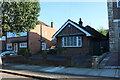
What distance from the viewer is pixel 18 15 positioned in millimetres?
13117

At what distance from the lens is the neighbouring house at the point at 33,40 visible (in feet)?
83.5

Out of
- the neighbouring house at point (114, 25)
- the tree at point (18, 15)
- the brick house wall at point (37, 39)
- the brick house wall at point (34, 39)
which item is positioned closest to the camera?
the tree at point (18, 15)

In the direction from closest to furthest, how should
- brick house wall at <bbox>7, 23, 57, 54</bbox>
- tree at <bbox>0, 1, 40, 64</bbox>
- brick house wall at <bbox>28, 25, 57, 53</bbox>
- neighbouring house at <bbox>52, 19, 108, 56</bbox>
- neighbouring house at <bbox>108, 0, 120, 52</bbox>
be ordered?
tree at <bbox>0, 1, 40, 64</bbox>
neighbouring house at <bbox>108, 0, 120, 52</bbox>
neighbouring house at <bbox>52, 19, 108, 56</bbox>
brick house wall at <bbox>7, 23, 57, 54</bbox>
brick house wall at <bbox>28, 25, 57, 53</bbox>

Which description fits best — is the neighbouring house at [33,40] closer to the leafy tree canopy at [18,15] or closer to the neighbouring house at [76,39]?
the neighbouring house at [76,39]

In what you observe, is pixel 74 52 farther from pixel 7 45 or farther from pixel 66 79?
pixel 7 45

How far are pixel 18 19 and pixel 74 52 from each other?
9303 millimetres

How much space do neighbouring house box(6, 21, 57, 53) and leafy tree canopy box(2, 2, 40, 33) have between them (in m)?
10.0

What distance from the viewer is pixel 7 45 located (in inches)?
1211

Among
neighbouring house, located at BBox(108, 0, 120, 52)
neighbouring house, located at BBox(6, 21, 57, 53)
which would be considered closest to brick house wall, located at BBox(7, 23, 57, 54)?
neighbouring house, located at BBox(6, 21, 57, 53)

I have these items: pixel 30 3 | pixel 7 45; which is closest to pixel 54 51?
pixel 30 3

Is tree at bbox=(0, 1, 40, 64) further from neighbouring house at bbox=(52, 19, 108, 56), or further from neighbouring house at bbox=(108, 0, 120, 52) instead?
neighbouring house at bbox=(108, 0, 120, 52)

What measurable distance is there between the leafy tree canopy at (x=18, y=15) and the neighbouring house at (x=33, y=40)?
32.9ft

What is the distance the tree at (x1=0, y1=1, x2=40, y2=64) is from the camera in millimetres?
12525

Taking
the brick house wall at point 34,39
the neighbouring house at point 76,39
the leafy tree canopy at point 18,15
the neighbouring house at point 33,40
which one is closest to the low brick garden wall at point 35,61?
the leafy tree canopy at point 18,15
